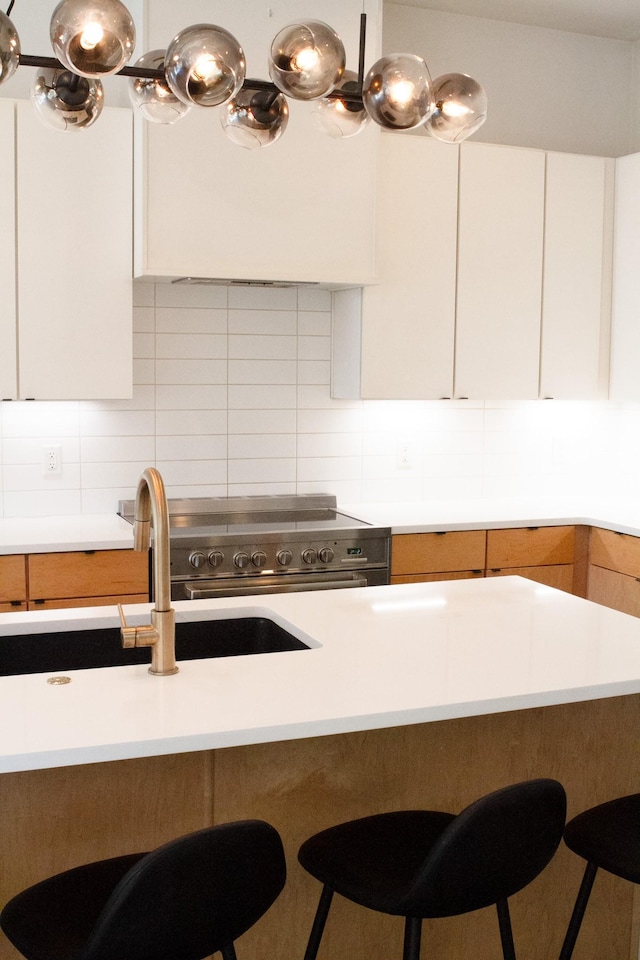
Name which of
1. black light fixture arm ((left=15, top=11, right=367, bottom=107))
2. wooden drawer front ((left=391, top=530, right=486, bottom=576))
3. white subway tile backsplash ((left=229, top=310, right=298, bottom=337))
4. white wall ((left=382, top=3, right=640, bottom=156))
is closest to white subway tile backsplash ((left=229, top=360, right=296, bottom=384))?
white subway tile backsplash ((left=229, top=310, right=298, bottom=337))

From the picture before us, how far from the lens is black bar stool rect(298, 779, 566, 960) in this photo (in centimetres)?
172

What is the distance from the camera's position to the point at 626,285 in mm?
4656

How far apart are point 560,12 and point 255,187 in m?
1.83

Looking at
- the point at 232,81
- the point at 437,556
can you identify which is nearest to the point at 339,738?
the point at 232,81

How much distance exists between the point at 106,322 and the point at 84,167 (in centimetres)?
59

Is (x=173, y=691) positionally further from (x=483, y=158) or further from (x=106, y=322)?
(x=483, y=158)

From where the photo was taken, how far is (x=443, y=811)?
2.27 metres

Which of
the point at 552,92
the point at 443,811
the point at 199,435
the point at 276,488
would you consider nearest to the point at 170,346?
the point at 199,435

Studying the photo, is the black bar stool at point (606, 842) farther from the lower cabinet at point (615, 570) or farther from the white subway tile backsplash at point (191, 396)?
the white subway tile backsplash at point (191, 396)

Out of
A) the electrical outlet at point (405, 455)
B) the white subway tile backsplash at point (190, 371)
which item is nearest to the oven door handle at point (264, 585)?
the electrical outlet at point (405, 455)

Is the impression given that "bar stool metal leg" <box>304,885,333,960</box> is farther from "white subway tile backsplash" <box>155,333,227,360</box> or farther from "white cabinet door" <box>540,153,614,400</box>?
"white cabinet door" <box>540,153,614,400</box>

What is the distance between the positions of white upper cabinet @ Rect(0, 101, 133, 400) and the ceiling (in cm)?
166

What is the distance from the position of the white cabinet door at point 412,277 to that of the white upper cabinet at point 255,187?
0.15 m

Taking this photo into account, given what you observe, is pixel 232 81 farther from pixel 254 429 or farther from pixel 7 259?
pixel 254 429
